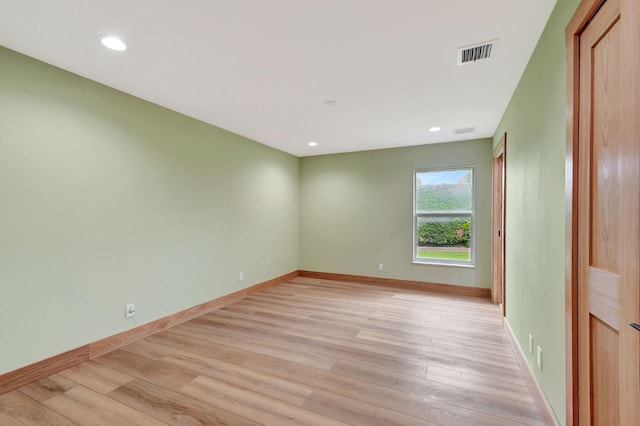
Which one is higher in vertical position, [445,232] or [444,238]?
[445,232]

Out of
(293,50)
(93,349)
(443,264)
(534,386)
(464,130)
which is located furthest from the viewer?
(443,264)

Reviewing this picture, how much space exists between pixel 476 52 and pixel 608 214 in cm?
149

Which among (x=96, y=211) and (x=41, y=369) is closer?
(x=41, y=369)

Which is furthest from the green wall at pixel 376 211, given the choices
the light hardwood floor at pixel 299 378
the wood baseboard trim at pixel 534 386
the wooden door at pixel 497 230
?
the wood baseboard trim at pixel 534 386

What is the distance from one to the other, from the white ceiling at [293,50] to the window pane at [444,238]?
1829mm

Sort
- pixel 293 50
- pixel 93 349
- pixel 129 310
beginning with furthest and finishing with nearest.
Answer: pixel 129 310
pixel 93 349
pixel 293 50

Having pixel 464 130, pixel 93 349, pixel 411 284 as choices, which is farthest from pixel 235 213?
pixel 464 130

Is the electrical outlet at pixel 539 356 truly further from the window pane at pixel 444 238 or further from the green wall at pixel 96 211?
the green wall at pixel 96 211

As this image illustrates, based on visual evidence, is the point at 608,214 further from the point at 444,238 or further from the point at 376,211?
the point at 376,211

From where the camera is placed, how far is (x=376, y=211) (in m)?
4.96

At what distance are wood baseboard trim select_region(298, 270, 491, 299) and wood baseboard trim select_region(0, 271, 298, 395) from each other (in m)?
2.02

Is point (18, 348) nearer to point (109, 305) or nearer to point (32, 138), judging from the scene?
point (109, 305)

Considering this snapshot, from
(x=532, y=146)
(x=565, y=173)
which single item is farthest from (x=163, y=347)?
(x=532, y=146)

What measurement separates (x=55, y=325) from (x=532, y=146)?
13.0 ft
